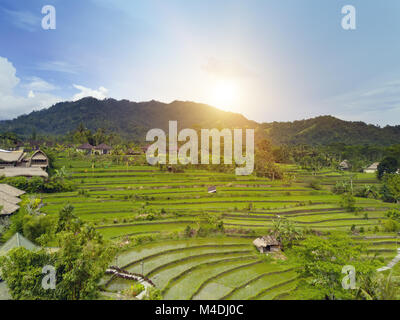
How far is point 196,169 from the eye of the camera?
154ft

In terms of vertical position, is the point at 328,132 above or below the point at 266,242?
above

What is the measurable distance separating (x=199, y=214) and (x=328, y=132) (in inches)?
5411

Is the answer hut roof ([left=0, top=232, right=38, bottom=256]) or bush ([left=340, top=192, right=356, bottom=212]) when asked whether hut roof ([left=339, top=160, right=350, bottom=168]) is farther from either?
hut roof ([left=0, top=232, right=38, bottom=256])

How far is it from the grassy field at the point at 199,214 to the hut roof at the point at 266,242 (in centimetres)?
71

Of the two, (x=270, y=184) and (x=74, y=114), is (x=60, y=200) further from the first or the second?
(x=74, y=114)

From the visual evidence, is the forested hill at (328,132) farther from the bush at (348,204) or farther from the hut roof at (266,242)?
the hut roof at (266,242)

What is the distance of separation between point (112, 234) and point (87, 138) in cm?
5392

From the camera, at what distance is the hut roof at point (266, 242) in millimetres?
19484

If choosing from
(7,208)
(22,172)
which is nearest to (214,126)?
(22,172)

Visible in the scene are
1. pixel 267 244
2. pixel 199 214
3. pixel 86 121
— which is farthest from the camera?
pixel 86 121

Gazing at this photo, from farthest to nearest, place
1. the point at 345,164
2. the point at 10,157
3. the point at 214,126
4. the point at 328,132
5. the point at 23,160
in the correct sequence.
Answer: the point at 328,132 < the point at 214,126 < the point at 345,164 < the point at 23,160 < the point at 10,157

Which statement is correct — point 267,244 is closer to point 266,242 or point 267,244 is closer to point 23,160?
point 266,242

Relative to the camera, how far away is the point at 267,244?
19484mm
